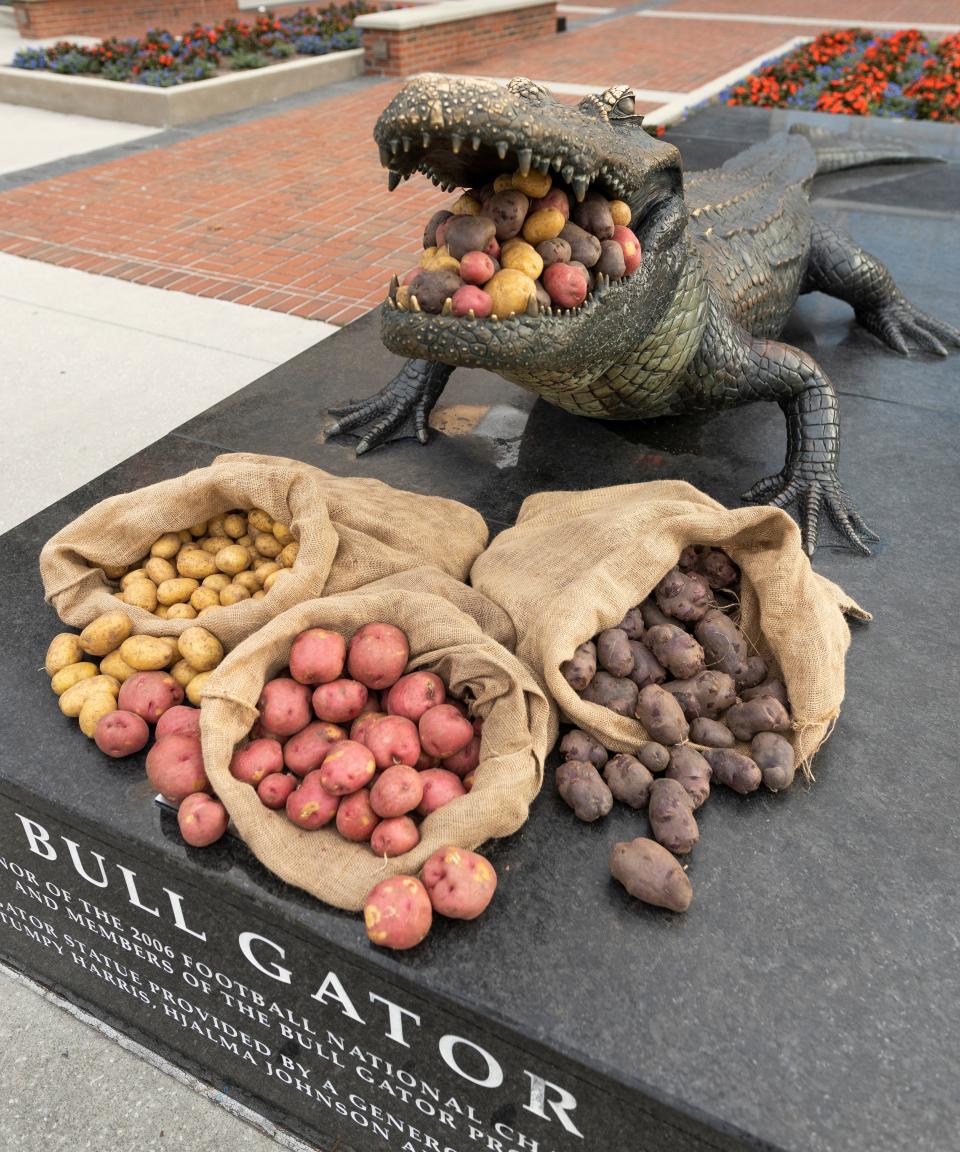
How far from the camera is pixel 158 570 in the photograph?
2.07 m

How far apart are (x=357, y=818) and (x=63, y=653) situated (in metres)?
0.83

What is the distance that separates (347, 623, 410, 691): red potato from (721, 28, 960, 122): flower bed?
771 cm

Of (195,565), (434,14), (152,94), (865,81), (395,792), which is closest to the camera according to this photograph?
(395,792)

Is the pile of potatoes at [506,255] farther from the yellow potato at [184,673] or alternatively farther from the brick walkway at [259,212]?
the brick walkway at [259,212]

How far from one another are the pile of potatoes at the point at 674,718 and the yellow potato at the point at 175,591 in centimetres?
89

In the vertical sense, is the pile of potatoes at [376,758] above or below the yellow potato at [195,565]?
below

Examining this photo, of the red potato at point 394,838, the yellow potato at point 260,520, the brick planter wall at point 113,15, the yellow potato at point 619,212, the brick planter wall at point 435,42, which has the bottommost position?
the red potato at point 394,838

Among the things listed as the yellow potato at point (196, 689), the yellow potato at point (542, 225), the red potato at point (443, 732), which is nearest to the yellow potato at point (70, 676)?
the yellow potato at point (196, 689)

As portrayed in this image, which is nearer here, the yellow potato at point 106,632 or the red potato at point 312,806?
the red potato at point 312,806

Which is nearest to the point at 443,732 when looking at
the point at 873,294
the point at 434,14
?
the point at 873,294

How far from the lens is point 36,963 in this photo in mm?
2125

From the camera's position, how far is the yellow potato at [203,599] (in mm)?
2025

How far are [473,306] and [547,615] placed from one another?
2.22 feet

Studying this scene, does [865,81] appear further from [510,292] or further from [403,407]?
[510,292]
